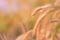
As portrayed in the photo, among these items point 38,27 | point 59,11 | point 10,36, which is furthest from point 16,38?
point 59,11

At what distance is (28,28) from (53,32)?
14cm

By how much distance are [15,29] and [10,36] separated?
5 cm

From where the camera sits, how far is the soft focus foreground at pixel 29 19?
75 centimetres

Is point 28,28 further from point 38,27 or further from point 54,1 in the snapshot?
point 54,1

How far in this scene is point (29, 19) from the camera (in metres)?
0.83

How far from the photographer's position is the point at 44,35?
0.76 m

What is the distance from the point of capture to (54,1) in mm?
791

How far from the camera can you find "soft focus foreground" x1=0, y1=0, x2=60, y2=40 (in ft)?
2.47

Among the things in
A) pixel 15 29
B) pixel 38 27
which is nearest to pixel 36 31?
pixel 38 27

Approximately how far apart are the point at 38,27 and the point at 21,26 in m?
0.12

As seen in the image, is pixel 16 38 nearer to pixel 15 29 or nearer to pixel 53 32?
pixel 15 29

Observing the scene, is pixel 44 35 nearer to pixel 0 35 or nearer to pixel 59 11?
pixel 59 11

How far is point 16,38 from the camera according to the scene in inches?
31.8

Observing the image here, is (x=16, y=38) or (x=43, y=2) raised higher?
(x=43, y=2)
